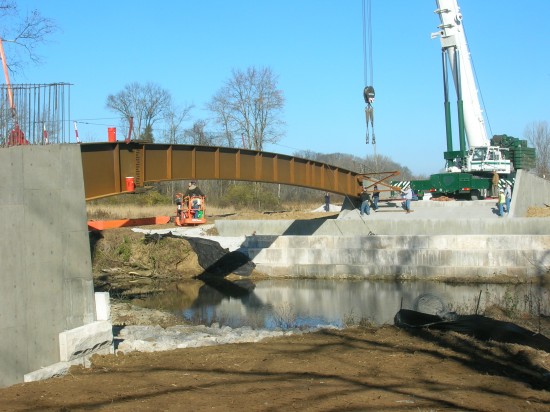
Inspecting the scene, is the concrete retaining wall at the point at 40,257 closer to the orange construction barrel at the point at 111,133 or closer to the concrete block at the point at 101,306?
the concrete block at the point at 101,306

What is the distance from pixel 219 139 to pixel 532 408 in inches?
2668

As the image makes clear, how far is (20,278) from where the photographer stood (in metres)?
9.47

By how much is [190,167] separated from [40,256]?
13.9 metres

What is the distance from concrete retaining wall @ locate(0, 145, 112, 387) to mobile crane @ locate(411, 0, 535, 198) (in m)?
34.5

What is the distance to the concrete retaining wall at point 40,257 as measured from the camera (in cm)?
930

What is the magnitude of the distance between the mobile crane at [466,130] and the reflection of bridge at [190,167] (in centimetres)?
1129

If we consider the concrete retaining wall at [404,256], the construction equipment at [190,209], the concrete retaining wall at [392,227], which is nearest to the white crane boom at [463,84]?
the concrete retaining wall at [392,227]

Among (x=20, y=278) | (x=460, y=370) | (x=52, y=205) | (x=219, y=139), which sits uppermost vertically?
(x=219, y=139)

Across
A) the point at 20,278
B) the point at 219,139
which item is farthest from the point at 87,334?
the point at 219,139

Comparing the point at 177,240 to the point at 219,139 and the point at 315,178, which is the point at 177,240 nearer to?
the point at 315,178

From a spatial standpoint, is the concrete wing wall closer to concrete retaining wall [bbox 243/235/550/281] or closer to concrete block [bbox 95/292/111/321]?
concrete block [bbox 95/292/111/321]

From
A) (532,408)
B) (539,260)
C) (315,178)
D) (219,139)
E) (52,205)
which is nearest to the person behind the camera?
(532,408)

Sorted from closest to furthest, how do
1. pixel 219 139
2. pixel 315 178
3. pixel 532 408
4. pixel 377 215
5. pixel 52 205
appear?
pixel 532 408
pixel 52 205
pixel 315 178
pixel 377 215
pixel 219 139

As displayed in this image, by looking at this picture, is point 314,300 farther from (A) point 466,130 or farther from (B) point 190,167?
(A) point 466,130
